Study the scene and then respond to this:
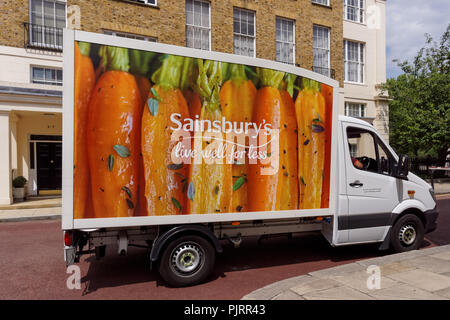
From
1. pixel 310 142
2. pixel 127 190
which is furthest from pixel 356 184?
pixel 127 190

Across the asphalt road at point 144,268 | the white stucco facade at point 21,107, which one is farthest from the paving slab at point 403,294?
the white stucco facade at point 21,107

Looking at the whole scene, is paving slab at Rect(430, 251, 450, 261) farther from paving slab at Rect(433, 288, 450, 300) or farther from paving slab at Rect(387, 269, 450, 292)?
paving slab at Rect(433, 288, 450, 300)

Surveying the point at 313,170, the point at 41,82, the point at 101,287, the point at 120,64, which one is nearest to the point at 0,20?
the point at 41,82

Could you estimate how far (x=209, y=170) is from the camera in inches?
179

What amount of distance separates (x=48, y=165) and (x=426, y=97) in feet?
73.3

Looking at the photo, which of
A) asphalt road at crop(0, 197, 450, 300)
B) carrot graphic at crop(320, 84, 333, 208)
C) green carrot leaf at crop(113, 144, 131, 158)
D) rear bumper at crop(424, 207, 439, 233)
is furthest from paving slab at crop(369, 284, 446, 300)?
green carrot leaf at crop(113, 144, 131, 158)

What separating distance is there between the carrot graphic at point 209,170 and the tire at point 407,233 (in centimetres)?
339

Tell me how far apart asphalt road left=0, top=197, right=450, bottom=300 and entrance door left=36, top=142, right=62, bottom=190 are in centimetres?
818

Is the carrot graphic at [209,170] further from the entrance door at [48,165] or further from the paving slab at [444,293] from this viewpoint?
the entrance door at [48,165]

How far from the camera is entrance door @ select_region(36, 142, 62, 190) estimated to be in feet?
49.7

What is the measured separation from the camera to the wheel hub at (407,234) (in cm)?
602

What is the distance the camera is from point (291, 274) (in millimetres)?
5145

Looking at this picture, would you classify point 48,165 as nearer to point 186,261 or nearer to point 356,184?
point 186,261

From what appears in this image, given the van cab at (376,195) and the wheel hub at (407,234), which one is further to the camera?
the wheel hub at (407,234)
